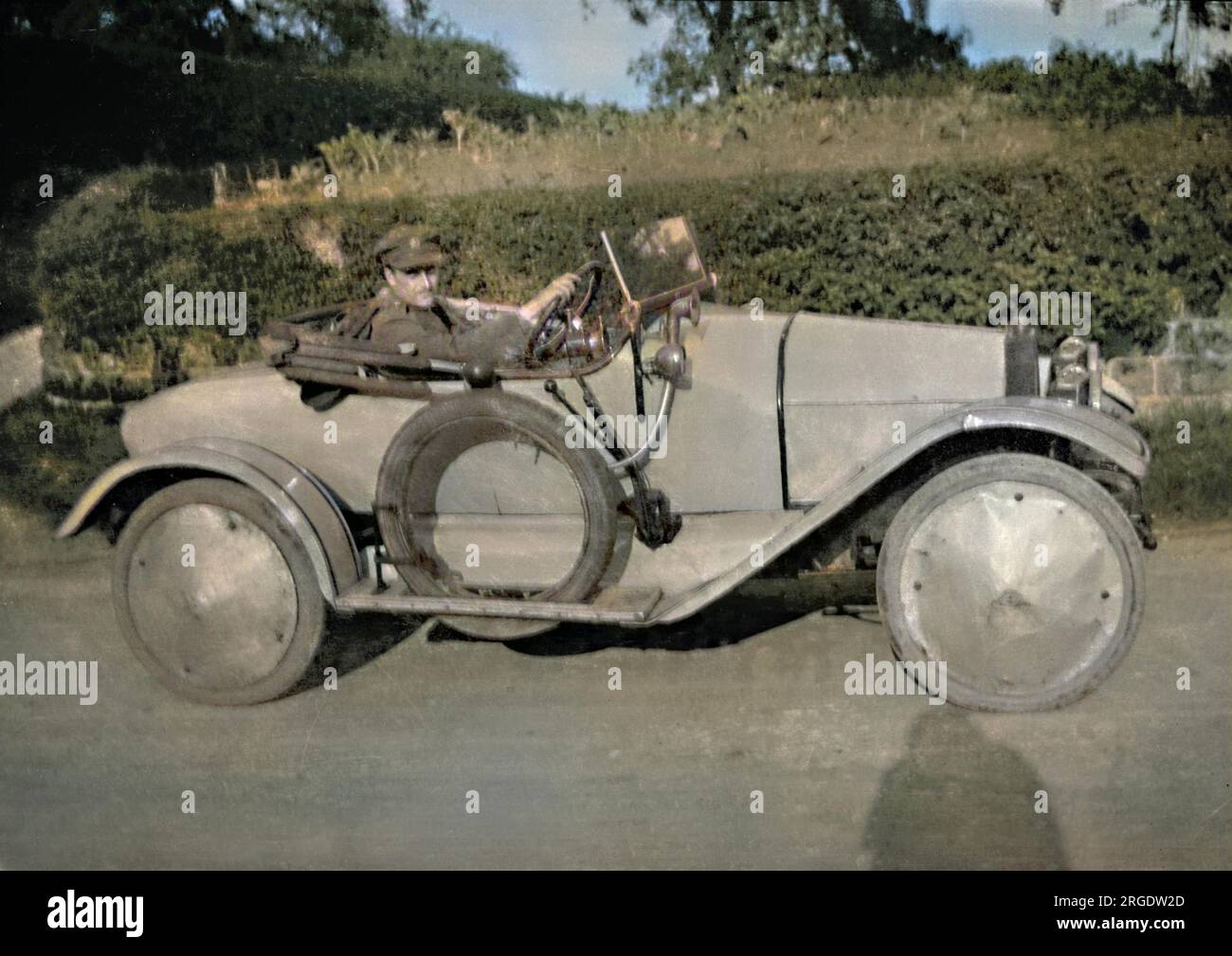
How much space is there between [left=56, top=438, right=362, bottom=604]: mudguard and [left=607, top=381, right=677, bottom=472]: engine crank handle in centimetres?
107

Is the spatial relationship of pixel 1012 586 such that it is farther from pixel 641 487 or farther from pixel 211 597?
pixel 211 597

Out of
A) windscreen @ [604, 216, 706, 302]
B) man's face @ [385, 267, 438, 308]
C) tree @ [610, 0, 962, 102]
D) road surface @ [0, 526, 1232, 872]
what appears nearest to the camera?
road surface @ [0, 526, 1232, 872]

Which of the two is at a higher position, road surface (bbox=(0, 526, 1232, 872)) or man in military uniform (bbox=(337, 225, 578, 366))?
man in military uniform (bbox=(337, 225, 578, 366))

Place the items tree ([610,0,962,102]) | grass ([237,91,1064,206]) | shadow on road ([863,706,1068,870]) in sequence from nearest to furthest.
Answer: shadow on road ([863,706,1068,870]), tree ([610,0,962,102]), grass ([237,91,1064,206])

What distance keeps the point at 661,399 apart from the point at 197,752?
2.08m

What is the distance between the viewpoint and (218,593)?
4156 mm

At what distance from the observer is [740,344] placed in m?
4.04

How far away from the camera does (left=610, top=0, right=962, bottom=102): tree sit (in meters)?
5.18

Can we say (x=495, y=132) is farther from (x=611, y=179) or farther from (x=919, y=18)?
(x=919, y=18)

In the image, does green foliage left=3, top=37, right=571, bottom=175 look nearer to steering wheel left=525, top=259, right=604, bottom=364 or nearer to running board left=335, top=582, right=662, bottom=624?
steering wheel left=525, top=259, right=604, bottom=364

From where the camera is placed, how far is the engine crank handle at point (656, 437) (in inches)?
154

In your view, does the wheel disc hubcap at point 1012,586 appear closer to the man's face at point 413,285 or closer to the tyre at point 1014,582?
the tyre at point 1014,582

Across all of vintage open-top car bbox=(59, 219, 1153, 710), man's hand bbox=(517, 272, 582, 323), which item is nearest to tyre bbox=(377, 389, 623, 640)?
vintage open-top car bbox=(59, 219, 1153, 710)

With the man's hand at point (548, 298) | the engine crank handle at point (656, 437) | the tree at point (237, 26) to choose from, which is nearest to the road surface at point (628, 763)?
the engine crank handle at point (656, 437)
